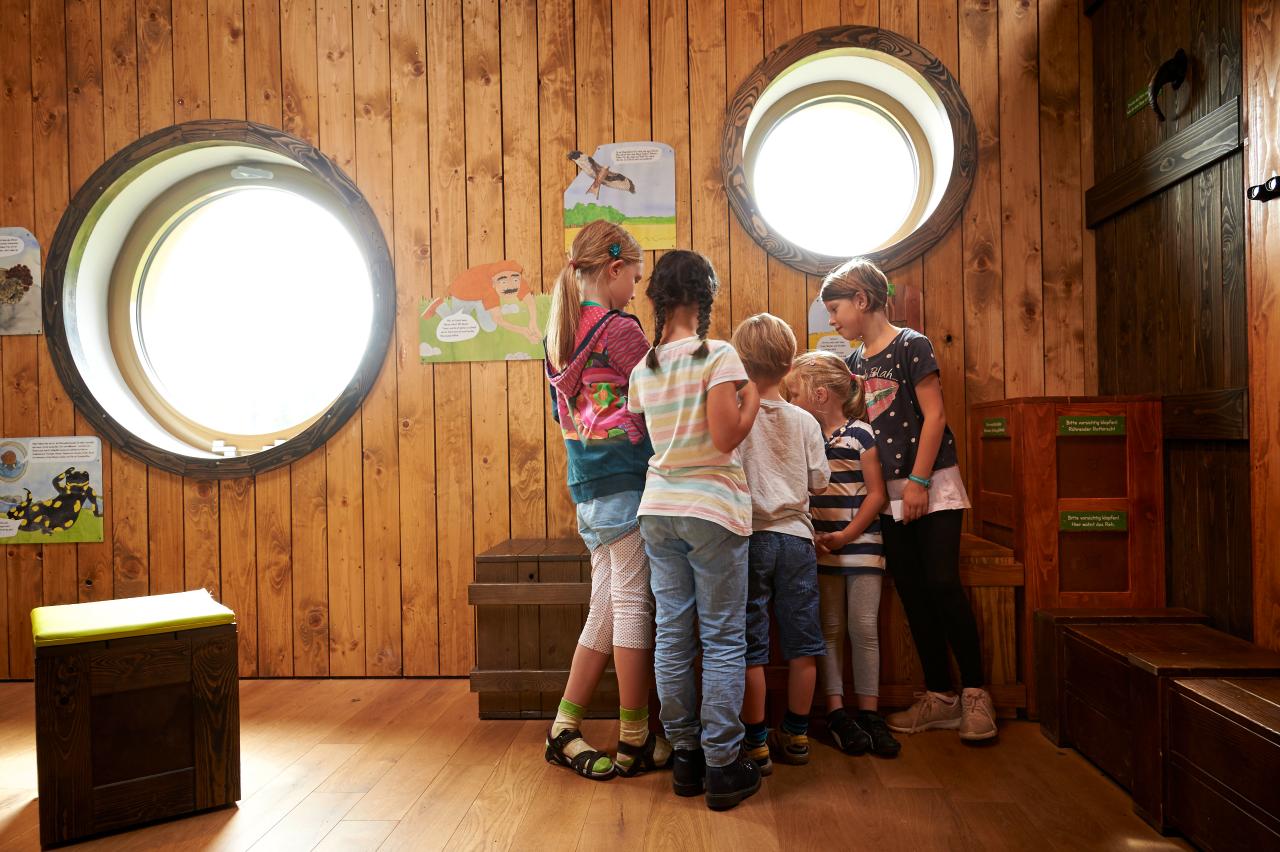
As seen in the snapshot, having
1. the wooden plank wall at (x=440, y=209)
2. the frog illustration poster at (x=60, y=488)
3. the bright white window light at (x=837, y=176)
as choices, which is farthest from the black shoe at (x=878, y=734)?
the frog illustration poster at (x=60, y=488)

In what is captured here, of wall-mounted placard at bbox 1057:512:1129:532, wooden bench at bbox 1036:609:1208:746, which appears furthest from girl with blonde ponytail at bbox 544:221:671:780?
wall-mounted placard at bbox 1057:512:1129:532

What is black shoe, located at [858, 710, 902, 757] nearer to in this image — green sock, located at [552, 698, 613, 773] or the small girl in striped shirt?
the small girl in striped shirt

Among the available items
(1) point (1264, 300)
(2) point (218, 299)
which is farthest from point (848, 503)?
(2) point (218, 299)

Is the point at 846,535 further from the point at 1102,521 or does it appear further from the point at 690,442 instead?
the point at 1102,521

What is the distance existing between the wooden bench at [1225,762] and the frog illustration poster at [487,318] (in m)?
2.05

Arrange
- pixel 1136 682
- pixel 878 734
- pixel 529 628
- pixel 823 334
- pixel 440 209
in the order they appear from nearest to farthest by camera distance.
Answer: pixel 1136 682 → pixel 878 734 → pixel 529 628 → pixel 823 334 → pixel 440 209

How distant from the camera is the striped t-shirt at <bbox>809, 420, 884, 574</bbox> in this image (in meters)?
2.18

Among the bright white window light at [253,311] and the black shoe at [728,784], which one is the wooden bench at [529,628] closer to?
the black shoe at [728,784]

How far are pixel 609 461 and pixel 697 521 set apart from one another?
12.7 inches

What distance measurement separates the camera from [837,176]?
306 cm

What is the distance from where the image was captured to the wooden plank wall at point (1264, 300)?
1.87 meters

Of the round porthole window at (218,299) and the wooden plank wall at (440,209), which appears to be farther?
the round porthole window at (218,299)

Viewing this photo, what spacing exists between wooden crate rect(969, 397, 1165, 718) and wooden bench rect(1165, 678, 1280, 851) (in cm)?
65

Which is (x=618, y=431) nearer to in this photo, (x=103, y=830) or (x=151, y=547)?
(x=103, y=830)
